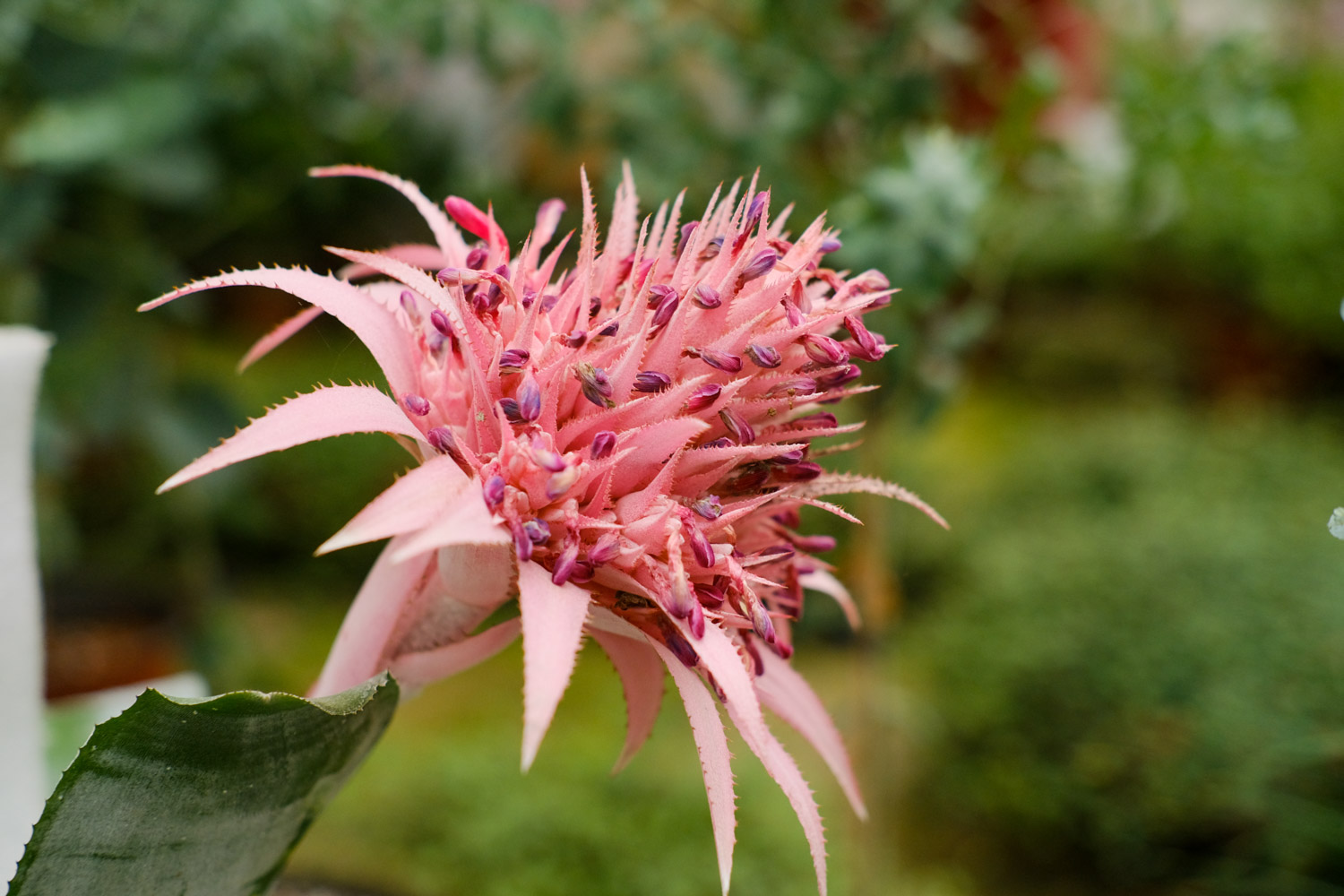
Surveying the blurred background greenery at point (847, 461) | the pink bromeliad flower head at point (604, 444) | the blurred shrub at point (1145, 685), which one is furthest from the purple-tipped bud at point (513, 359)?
the blurred shrub at point (1145, 685)

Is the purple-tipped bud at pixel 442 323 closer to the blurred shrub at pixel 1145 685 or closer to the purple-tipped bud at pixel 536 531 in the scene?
the purple-tipped bud at pixel 536 531

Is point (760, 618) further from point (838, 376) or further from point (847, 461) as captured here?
point (847, 461)

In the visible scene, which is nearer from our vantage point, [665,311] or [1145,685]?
[665,311]

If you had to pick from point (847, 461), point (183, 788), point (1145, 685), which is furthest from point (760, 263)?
point (1145, 685)

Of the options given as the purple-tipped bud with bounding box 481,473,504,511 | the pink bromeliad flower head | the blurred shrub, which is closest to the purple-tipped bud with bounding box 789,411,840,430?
the pink bromeliad flower head

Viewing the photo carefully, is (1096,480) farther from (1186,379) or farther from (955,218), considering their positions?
(955,218)
